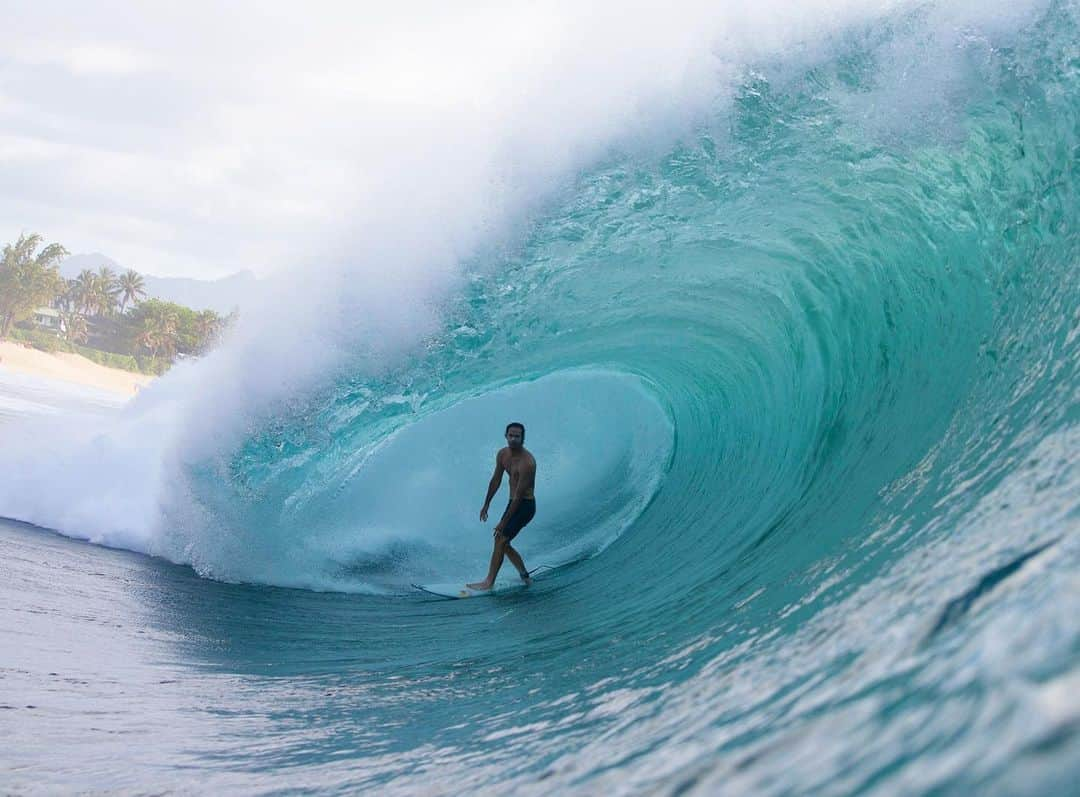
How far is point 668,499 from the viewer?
8688mm

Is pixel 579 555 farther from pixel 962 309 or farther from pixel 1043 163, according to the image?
pixel 1043 163

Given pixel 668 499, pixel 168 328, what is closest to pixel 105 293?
pixel 168 328

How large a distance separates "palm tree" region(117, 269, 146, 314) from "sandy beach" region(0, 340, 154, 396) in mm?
8691

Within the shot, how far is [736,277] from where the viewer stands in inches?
322

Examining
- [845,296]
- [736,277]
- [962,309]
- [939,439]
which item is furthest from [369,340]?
[939,439]

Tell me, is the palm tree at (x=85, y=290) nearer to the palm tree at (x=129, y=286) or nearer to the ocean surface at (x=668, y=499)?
the palm tree at (x=129, y=286)

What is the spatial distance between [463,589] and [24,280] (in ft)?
206

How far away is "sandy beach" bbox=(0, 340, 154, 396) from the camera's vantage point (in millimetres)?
57469

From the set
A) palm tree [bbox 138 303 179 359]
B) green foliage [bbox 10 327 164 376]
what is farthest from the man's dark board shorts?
palm tree [bbox 138 303 179 359]

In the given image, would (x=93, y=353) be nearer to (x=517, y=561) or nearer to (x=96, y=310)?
(x=96, y=310)

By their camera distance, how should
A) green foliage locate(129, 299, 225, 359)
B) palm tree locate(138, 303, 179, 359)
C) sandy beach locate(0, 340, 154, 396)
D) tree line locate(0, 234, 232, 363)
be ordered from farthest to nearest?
1. green foliage locate(129, 299, 225, 359)
2. palm tree locate(138, 303, 179, 359)
3. tree line locate(0, 234, 232, 363)
4. sandy beach locate(0, 340, 154, 396)

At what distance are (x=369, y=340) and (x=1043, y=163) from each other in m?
4.55

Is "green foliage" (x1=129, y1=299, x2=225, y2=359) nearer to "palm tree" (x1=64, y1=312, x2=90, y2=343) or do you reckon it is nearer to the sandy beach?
the sandy beach

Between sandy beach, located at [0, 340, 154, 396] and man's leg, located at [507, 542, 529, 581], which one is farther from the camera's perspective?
sandy beach, located at [0, 340, 154, 396]
